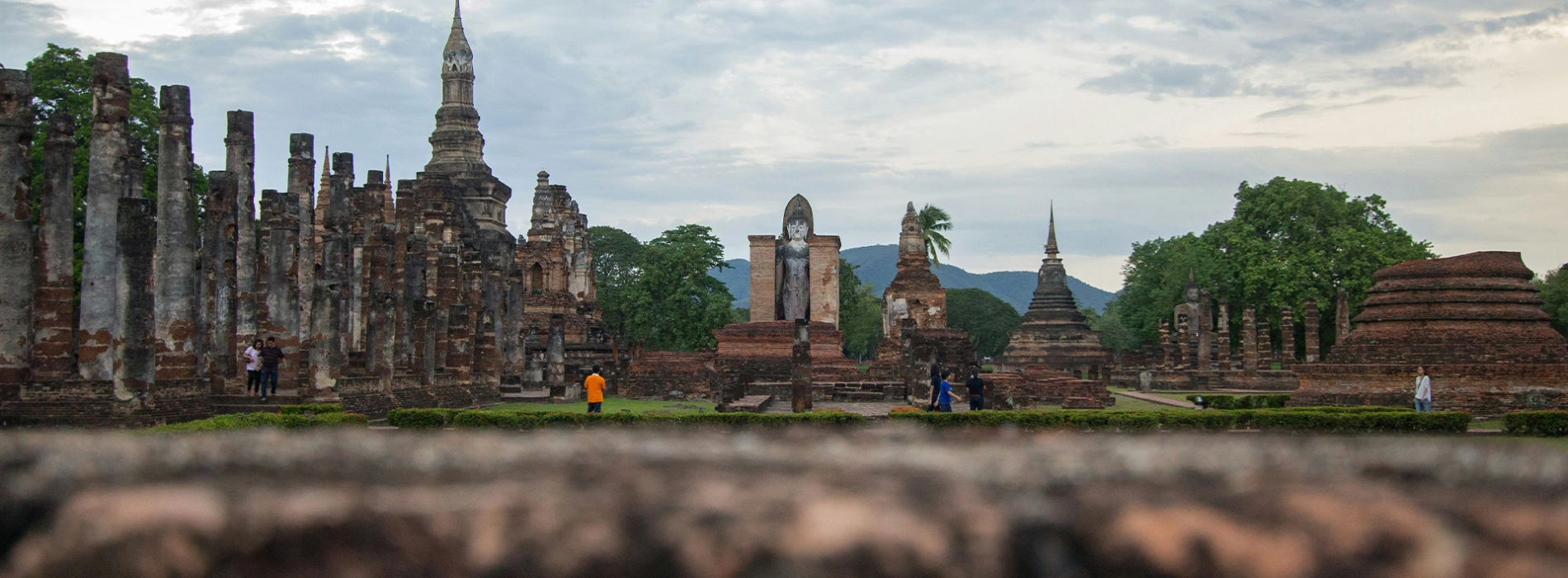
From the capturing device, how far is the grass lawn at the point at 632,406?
75.0 ft

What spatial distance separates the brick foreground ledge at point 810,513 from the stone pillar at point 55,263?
15.7 m

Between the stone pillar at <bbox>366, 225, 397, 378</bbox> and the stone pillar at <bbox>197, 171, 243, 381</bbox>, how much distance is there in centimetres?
239

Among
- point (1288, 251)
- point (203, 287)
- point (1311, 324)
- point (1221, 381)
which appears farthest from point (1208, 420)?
point (1288, 251)

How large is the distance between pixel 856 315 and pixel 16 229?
68.1m

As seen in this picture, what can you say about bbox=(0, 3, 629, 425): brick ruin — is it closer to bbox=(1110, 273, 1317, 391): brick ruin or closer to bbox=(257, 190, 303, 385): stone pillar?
bbox=(257, 190, 303, 385): stone pillar

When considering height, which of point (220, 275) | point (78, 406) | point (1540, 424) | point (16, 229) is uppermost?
point (16, 229)

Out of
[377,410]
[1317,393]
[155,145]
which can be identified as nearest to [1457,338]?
[1317,393]

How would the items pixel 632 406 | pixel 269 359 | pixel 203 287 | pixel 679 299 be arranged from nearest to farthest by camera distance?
pixel 269 359 → pixel 203 287 → pixel 632 406 → pixel 679 299

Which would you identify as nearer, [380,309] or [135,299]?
[135,299]

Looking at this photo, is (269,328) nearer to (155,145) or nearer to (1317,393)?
(155,145)

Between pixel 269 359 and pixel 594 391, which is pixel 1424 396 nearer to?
pixel 594 391

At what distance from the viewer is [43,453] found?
3420mm

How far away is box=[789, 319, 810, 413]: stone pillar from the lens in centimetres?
2289

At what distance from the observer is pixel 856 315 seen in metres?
82.8
